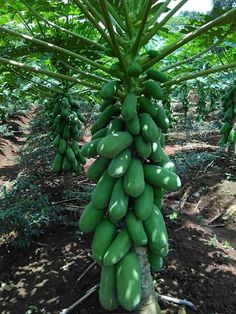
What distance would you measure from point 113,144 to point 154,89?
1.35 feet

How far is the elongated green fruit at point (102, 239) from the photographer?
6.74 ft

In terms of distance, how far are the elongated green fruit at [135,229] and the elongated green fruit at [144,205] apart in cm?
4

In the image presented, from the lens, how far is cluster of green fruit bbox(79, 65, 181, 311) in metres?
1.99

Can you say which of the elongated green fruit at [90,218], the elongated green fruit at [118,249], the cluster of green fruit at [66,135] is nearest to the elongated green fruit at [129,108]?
the elongated green fruit at [90,218]

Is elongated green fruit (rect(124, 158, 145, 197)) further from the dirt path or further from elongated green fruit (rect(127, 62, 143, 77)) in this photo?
the dirt path

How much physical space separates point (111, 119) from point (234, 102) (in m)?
5.36

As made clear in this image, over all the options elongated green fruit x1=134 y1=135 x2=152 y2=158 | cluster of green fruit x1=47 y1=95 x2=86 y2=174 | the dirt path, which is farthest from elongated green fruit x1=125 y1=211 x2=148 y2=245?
the dirt path

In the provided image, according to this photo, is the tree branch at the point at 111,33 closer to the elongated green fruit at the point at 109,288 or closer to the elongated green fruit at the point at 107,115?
the elongated green fruit at the point at 107,115

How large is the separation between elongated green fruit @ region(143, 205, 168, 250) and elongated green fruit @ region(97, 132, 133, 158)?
0.42m

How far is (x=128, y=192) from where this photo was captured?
201 centimetres

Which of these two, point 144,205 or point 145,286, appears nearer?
point 144,205

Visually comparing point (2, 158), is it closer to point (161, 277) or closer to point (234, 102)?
point (234, 102)

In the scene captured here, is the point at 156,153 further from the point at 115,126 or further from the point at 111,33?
the point at 111,33

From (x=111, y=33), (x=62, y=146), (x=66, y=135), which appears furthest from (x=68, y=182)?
(x=111, y=33)
